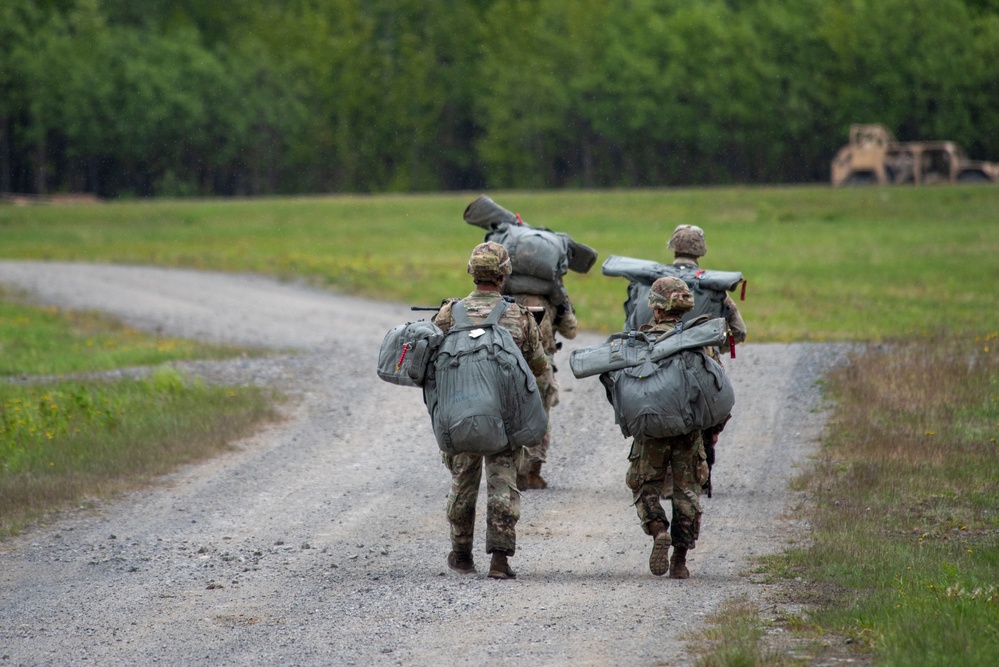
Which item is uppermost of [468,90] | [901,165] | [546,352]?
[468,90]

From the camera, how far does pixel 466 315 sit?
7438 millimetres

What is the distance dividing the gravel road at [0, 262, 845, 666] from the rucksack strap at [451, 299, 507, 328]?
1.37m

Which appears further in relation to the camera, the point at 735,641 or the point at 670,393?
the point at 670,393

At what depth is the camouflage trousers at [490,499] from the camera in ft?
24.3

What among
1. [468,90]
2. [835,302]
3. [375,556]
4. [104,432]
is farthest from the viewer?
[468,90]

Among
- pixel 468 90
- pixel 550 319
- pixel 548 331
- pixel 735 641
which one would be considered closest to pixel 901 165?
pixel 468 90

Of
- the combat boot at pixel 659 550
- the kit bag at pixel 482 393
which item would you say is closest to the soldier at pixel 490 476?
the kit bag at pixel 482 393

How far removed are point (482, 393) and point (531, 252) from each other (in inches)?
107

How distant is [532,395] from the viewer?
735cm

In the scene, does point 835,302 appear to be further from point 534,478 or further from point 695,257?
point 695,257

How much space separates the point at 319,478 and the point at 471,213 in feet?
7.66

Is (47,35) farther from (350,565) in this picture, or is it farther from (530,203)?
(350,565)

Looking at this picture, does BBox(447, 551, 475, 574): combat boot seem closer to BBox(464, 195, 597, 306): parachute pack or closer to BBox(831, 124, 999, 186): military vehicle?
BBox(464, 195, 597, 306): parachute pack

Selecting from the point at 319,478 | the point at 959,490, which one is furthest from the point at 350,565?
the point at 959,490
